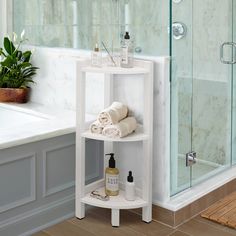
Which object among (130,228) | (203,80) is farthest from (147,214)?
(203,80)

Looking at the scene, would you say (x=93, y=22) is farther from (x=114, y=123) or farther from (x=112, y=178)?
(x=112, y=178)

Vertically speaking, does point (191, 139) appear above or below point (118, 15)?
below

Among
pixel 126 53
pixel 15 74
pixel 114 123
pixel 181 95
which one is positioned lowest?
pixel 114 123

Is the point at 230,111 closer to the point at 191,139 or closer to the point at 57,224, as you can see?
the point at 191,139

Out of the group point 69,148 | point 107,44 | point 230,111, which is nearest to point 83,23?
point 107,44

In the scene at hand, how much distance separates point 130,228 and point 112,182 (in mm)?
272

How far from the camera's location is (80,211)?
2.71 metres

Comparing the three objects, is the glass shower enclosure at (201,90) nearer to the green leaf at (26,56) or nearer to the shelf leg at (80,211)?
the shelf leg at (80,211)

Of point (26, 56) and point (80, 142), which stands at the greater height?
point (26, 56)

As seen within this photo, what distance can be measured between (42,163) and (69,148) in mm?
218

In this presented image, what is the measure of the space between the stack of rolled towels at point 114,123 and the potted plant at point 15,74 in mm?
997

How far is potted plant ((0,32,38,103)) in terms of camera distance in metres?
3.36

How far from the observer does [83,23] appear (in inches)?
124

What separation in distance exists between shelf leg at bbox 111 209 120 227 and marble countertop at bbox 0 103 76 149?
522mm
